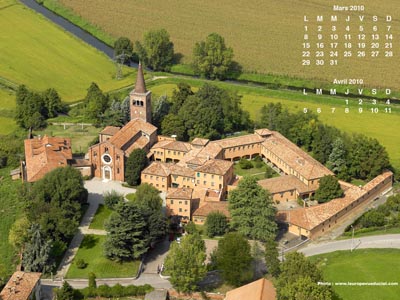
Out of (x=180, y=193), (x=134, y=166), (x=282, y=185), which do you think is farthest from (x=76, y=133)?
(x=282, y=185)

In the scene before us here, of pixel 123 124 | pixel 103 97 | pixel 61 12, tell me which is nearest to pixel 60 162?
pixel 123 124

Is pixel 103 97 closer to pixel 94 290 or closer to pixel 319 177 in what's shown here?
Answer: pixel 319 177

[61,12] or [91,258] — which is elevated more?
[61,12]

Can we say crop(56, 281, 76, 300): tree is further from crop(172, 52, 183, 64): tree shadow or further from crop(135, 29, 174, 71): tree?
crop(172, 52, 183, 64): tree shadow

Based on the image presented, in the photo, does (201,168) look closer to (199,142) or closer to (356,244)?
(199,142)

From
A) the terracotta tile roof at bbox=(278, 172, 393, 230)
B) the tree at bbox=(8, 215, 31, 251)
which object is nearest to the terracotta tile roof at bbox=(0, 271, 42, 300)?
the tree at bbox=(8, 215, 31, 251)

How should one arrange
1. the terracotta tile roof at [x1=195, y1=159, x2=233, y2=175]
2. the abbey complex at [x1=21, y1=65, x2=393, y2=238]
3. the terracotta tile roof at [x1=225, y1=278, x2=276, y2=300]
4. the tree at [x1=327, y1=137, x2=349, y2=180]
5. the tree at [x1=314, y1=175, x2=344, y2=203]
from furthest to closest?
1. the tree at [x1=327, y1=137, x2=349, y2=180]
2. the terracotta tile roof at [x1=195, y1=159, x2=233, y2=175]
3. the tree at [x1=314, y1=175, x2=344, y2=203]
4. the abbey complex at [x1=21, y1=65, x2=393, y2=238]
5. the terracotta tile roof at [x1=225, y1=278, x2=276, y2=300]
